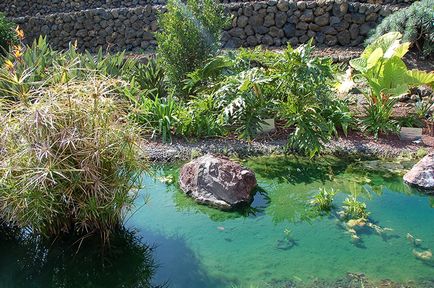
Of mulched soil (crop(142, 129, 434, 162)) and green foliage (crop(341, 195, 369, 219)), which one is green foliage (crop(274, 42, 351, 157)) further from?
green foliage (crop(341, 195, 369, 219))

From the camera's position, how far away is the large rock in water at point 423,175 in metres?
5.24

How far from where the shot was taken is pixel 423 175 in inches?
208

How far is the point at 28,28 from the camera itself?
13047 mm

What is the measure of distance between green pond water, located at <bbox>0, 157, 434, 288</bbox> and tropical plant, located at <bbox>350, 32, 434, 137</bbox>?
55.4 inches

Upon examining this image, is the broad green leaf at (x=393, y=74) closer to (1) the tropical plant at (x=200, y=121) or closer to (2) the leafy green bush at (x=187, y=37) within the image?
(1) the tropical plant at (x=200, y=121)

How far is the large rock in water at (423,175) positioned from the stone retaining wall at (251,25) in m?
5.31

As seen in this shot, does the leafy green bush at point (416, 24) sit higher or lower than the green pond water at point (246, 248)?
higher

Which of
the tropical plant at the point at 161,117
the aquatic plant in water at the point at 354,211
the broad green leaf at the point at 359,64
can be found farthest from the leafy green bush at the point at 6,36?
the aquatic plant in water at the point at 354,211

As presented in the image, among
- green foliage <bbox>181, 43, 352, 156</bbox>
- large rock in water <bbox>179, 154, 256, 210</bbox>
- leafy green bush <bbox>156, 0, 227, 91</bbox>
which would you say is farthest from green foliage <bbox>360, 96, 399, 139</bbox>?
leafy green bush <bbox>156, 0, 227, 91</bbox>

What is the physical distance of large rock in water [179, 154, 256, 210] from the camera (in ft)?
16.0

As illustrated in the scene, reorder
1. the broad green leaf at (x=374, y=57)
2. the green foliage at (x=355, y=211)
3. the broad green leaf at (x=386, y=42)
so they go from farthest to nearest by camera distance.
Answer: the broad green leaf at (x=386, y=42) → the broad green leaf at (x=374, y=57) → the green foliage at (x=355, y=211)

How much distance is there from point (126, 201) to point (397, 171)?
10.4 ft

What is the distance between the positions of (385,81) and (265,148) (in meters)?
1.82

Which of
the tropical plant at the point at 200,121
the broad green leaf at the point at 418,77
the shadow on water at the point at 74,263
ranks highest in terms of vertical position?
the broad green leaf at the point at 418,77
